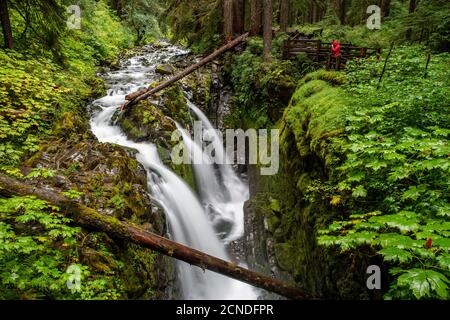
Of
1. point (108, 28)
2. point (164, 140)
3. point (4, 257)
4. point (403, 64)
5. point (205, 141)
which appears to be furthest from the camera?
point (108, 28)

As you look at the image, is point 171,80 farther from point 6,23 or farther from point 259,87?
point 6,23

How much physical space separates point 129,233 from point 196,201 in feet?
17.7

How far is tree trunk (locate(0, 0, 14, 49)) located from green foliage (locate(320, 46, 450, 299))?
10205 millimetres

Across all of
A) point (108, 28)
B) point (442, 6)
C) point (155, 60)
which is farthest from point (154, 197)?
point (108, 28)

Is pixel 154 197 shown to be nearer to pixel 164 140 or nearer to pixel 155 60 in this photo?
pixel 164 140

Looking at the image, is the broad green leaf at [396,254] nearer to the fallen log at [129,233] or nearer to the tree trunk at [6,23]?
the fallen log at [129,233]

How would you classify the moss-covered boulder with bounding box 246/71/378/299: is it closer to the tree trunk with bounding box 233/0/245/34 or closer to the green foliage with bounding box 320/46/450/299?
the green foliage with bounding box 320/46/450/299

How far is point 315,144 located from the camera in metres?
6.95

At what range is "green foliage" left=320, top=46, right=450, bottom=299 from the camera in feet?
9.91

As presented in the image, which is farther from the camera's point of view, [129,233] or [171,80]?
[171,80]

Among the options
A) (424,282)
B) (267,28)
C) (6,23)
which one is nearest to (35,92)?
(6,23)

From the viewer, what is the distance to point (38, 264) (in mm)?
3986

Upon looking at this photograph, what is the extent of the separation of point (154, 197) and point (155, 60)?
594 inches

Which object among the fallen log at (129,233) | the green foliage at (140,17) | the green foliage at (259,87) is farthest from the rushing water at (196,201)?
the green foliage at (140,17)
